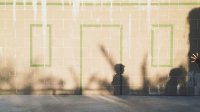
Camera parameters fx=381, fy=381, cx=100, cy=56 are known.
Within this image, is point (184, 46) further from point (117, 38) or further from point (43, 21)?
point (43, 21)

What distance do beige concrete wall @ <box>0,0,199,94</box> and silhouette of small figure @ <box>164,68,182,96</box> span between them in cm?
18

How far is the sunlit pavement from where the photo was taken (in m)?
7.79

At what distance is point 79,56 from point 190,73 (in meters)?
2.85

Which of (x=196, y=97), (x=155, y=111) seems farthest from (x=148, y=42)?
(x=155, y=111)

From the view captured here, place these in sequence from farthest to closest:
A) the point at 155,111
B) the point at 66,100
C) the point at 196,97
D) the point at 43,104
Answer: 1. the point at 196,97
2. the point at 66,100
3. the point at 43,104
4. the point at 155,111

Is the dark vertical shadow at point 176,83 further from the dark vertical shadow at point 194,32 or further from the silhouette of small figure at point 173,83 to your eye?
the dark vertical shadow at point 194,32

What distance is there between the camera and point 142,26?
9.59m

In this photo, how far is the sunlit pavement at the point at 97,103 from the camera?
7.79 metres

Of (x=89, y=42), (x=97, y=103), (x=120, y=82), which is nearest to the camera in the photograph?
(x=97, y=103)

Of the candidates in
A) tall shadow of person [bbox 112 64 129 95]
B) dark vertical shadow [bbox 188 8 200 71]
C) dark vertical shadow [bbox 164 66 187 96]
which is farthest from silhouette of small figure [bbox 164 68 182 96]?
tall shadow of person [bbox 112 64 129 95]

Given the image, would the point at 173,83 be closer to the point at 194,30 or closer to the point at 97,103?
the point at 194,30

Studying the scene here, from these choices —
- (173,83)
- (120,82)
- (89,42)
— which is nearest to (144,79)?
(120,82)

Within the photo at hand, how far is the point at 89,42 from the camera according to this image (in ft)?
Result: 31.4

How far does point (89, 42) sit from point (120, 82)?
129 cm
